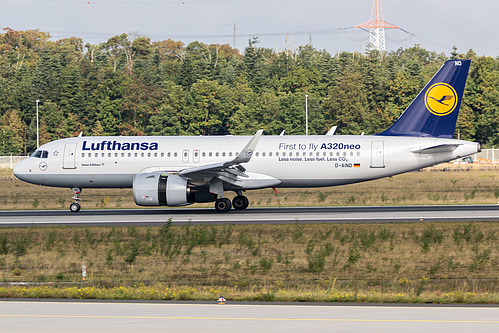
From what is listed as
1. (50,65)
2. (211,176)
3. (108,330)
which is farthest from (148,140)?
(50,65)

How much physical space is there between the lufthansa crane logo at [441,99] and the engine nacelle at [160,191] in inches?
540

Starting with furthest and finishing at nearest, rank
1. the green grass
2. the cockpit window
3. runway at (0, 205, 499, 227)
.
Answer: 1. the cockpit window
2. runway at (0, 205, 499, 227)
3. the green grass

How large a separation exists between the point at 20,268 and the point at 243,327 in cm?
1083

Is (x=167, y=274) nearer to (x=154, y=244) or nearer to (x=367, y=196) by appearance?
(x=154, y=244)

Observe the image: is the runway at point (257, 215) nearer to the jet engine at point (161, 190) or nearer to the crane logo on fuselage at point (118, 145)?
the jet engine at point (161, 190)

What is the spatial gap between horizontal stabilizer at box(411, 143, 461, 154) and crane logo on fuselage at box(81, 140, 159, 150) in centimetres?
1351

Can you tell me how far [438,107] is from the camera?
3584cm

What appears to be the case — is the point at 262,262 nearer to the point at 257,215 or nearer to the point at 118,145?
the point at 257,215

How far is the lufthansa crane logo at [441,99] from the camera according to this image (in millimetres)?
35812

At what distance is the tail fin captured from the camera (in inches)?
1406

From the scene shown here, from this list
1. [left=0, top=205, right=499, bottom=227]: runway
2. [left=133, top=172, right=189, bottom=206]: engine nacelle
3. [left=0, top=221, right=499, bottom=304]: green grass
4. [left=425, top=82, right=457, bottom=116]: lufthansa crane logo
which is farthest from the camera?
[left=425, top=82, right=457, bottom=116]: lufthansa crane logo

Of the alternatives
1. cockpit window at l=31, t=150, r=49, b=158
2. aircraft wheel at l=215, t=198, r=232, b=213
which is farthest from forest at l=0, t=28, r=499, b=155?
aircraft wheel at l=215, t=198, r=232, b=213

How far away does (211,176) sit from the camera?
32719mm

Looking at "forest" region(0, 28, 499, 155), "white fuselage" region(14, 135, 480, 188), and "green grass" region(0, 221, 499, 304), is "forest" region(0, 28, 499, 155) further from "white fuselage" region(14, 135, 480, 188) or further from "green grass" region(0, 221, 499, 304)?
"green grass" region(0, 221, 499, 304)
